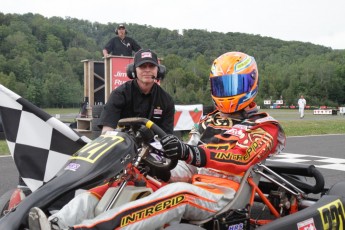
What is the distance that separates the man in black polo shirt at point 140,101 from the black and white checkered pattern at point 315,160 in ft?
9.11

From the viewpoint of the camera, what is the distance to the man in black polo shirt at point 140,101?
3545mm

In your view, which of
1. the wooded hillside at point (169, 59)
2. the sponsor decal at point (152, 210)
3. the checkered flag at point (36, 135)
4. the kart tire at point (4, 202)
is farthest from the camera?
the wooded hillside at point (169, 59)

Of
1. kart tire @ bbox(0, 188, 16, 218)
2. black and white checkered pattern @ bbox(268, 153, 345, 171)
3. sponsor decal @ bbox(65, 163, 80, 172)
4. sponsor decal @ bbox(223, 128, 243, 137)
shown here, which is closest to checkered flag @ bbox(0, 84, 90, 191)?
kart tire @ bbox(0, 188, 16, 218)

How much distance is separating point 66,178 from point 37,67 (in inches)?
1576

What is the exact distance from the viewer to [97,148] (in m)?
2.24

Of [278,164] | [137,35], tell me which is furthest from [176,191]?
[137,35]

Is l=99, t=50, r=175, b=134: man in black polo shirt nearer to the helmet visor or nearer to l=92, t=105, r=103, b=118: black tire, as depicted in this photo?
the helmet visor

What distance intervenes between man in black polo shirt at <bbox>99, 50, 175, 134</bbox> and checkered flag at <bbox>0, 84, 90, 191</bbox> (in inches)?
15.9

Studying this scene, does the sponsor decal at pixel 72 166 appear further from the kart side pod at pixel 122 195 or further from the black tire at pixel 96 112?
the black tire at pixel 96 112

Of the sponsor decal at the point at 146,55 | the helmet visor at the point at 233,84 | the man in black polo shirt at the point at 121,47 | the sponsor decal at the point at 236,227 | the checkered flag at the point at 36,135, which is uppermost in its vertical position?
the man in black polo shirt at the point at 121,47

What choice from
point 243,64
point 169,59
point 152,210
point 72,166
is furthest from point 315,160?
point 169,59

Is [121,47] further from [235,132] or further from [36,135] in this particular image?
[235,132]

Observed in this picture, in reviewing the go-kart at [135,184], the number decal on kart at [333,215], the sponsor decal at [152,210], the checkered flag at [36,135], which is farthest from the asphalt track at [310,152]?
the sponsor decal at [152,210]

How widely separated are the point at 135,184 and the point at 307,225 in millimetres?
937
